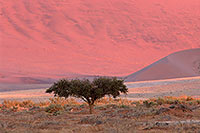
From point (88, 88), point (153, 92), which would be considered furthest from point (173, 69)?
point (88, 88)

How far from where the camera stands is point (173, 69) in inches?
3506

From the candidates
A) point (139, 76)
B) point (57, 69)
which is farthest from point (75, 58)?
point (139, 76)

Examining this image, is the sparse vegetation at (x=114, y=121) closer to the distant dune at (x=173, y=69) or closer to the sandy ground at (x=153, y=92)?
the sandy ground at (x=153, y=92)

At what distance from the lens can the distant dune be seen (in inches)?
3452

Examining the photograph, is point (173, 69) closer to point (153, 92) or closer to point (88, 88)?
point (153, 92)

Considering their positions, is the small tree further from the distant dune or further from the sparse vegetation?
the distant dune

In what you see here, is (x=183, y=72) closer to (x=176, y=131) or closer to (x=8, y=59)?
(x=8, y=59)

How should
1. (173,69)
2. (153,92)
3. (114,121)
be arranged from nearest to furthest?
(114,121) → (153,92) → (173,69)

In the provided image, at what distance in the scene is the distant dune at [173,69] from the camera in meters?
87.7

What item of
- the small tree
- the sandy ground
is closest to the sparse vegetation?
the small tree

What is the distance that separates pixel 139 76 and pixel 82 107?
59848 mm

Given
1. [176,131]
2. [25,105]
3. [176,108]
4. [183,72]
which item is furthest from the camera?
[183,72]

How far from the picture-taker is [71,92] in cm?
2423

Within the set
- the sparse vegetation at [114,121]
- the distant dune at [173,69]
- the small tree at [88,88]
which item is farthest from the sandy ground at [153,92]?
the distant dune at [173,69]
